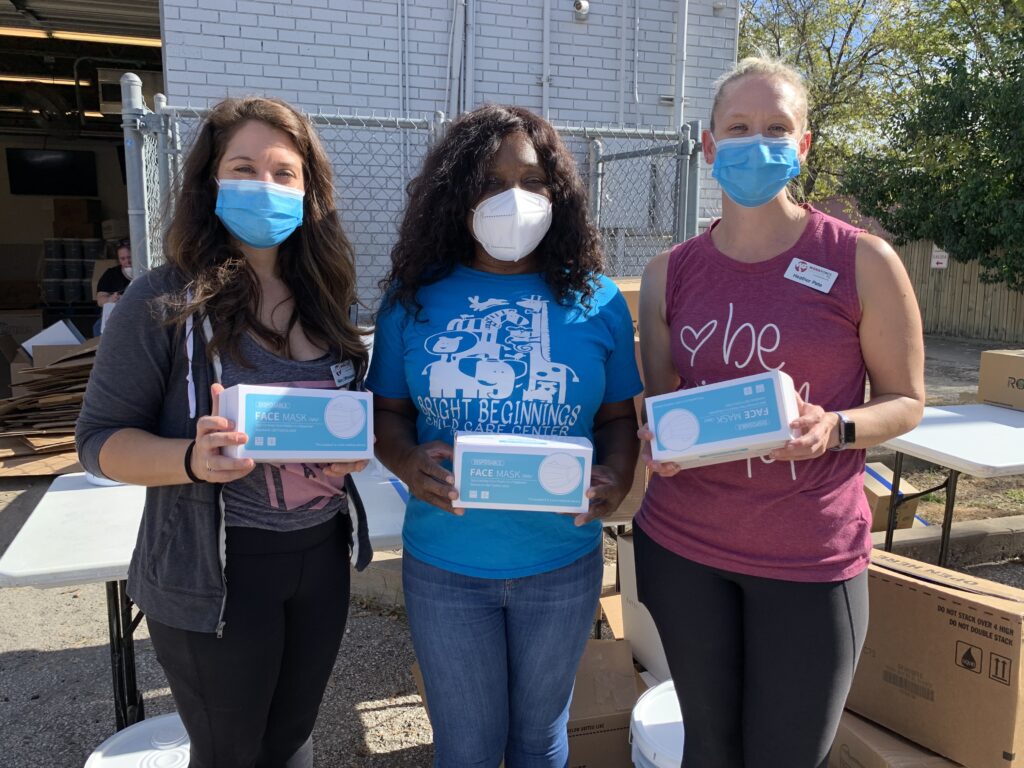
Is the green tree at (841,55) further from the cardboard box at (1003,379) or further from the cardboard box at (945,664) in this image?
the cardboard box at (945,664)

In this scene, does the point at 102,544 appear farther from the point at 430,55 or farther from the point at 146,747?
the point at 430,55

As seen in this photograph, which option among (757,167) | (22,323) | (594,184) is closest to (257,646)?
(757,167)

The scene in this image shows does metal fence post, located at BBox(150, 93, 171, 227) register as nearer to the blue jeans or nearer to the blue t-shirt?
the blue t-shirt

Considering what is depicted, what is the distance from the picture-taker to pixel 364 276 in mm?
6457

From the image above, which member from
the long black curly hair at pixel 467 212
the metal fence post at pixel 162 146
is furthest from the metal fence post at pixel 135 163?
the long black curly hair at pixel 467 212

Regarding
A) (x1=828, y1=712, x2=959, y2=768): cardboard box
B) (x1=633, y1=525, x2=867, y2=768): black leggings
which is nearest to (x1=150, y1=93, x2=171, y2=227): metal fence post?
(x1=633, y1=525, x2=867, y2=768): black leggings

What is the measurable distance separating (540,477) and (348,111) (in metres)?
5.66

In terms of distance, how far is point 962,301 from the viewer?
15352 mm

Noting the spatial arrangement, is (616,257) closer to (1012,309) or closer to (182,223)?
(182,223)

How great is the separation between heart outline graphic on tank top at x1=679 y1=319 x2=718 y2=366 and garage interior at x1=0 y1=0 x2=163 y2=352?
6.94m

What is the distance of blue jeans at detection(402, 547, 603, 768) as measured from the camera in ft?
5.38

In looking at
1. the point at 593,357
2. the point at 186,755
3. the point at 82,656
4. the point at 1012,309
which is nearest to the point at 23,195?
the point at 82,656

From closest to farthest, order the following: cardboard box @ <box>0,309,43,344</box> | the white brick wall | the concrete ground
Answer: the concrete ground, the white brick wall, cardboard box @ <box>0,309,43,344</box>

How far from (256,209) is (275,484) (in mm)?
→ 594
